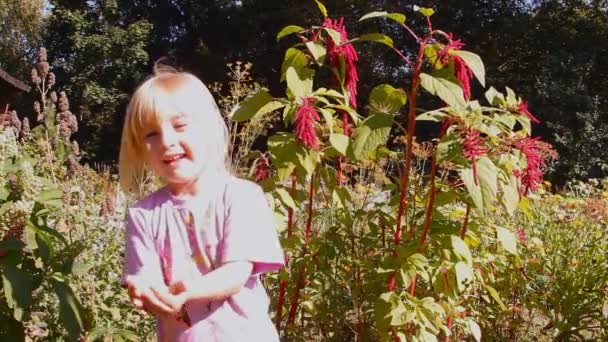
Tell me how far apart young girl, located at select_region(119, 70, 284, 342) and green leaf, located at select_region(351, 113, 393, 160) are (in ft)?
2.10

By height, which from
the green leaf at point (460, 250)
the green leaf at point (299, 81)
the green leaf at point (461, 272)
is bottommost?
the green leaf at point (461, 272)

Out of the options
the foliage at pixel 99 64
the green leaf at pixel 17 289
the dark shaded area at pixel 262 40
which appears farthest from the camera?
the foliage at pixel 99 64

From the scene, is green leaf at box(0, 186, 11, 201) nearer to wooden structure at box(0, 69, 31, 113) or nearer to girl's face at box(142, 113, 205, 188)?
girl's face at box(142, 113, 205, 188)

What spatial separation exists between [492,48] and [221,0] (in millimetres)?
8357

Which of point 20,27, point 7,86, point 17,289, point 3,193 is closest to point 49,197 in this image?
point 3,193

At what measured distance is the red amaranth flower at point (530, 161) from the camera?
195 centimetres

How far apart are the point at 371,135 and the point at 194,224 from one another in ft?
2.54

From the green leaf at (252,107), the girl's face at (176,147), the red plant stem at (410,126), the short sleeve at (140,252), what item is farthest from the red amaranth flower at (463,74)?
the short sleeve at (140,252)

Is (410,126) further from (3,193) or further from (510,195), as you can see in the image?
(3,193)

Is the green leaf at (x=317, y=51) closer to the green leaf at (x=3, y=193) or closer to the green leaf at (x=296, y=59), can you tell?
the green leaf at (x=296, y=59)

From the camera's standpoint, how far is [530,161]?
196 cm

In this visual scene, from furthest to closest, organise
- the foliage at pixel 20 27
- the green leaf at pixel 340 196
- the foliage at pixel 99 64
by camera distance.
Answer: the foliage at pixel 20 27, the foliage at pixel 99 64, the green leaf at pixel 340 196

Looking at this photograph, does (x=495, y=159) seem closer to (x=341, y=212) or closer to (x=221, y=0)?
(x=341, y=212)

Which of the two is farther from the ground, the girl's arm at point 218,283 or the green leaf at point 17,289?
the girl's arm at point 218,283
